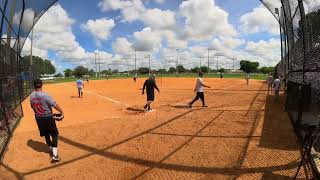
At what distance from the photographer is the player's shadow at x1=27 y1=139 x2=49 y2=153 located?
25.3 ft

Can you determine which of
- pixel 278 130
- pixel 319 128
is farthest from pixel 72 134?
pixel 319 128

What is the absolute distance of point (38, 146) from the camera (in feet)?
26.4

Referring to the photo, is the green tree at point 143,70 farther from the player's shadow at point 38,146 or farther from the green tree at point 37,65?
the player's shadow at point 38,146

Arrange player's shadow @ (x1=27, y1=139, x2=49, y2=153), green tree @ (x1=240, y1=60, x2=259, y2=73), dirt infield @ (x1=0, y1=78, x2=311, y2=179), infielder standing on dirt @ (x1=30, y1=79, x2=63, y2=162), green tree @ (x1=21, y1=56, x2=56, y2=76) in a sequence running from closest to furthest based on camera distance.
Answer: dirt infield @ (x1=0, y1=78, x2=311, y2=179), infielder standing on dirt @ (x1=30, y1=79, x2=63, y2=162), player's shadow @ (x1=27, y1=139, x2=49, y2=153), green tree @ (x1=21, y1=56, x2=56, y2=76), green tree @ (x1=240, y1=60, x2=259, y2=73)

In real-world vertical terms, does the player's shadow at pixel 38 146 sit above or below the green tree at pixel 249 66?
below

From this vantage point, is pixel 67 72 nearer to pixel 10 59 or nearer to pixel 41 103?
pixel 10 59

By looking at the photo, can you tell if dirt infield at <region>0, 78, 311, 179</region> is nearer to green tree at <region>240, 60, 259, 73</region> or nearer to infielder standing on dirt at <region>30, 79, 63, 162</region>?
infielder standing on dirt at <region>30, 79, 63, 162</region>

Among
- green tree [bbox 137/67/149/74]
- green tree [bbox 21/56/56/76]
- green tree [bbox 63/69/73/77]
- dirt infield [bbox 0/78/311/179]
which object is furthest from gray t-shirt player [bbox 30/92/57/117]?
green tree [bbox 63/69/73/77]

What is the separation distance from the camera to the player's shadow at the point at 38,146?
25.3ft

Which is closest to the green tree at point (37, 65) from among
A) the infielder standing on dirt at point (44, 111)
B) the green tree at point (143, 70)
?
the infielder standing on dirt at point (44, 111)

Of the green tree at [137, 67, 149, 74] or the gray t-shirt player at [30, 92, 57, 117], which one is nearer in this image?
the gray t-shirt player at [30, 92, 57, 117]

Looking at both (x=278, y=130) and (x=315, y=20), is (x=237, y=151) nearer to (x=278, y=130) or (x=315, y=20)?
(x=278, y=130)

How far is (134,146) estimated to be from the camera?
24.8 feet

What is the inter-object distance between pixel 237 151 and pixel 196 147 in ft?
2.76
